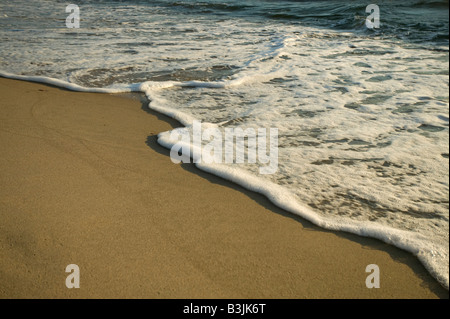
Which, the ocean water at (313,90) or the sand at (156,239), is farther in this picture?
the ocean water at (313,90)

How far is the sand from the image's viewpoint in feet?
5.49

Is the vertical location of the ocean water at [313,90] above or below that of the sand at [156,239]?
above

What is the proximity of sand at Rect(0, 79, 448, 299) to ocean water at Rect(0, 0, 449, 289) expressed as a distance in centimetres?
17

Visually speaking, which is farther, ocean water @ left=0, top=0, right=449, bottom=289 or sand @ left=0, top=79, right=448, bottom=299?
ocean water @ left=0, top=0, right=449, bottom=289

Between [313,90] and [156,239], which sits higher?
[313,90]

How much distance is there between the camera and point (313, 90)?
13.5 ft

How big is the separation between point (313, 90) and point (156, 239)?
2.68m

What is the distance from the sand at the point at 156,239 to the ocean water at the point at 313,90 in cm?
17

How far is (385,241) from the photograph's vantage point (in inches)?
77.3

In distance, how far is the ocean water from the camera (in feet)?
7.20

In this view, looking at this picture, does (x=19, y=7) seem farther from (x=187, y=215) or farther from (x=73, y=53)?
(x=187, y=215)

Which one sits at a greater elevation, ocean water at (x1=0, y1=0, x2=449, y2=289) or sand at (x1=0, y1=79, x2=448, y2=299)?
ocean water at (x1=0, y1=0, x2=449, y2=289)

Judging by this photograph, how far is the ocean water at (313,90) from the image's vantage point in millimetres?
2193
